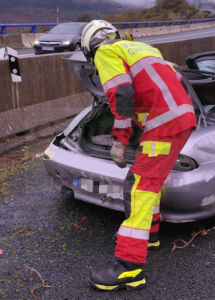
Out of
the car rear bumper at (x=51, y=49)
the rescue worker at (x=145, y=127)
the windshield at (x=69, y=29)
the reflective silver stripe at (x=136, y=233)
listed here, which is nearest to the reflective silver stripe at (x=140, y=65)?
the rescue worker at (x=145, y=127)

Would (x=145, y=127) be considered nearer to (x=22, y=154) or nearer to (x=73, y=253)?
(x=73, y=253)

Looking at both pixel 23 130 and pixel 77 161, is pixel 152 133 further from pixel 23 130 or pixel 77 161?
pixel 23 130

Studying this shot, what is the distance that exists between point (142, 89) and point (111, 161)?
3.06 ft

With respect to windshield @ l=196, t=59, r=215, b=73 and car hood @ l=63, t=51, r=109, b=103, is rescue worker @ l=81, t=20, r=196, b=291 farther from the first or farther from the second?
windshield @ l=196, t=59, r=215, b=73

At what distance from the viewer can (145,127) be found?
292 centimetres

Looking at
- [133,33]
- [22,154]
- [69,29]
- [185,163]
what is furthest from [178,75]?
[133,33]

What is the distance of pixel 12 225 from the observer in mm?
3809

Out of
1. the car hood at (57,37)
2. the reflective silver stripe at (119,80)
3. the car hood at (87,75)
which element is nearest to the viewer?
the reflective silver stripe at (119,80)

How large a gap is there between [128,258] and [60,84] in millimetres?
4435

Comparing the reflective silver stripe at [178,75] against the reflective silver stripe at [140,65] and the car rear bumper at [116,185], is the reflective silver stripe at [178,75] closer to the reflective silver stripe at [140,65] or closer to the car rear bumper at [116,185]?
the reflective silver stripe at [140,65]

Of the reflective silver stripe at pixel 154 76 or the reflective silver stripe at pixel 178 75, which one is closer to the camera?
the reflective silver stripe at pixel 154 76

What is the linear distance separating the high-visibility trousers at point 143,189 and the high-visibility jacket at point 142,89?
0.09 metres

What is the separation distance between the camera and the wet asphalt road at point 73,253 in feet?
9.39

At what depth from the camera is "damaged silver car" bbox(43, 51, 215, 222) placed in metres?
3.24
